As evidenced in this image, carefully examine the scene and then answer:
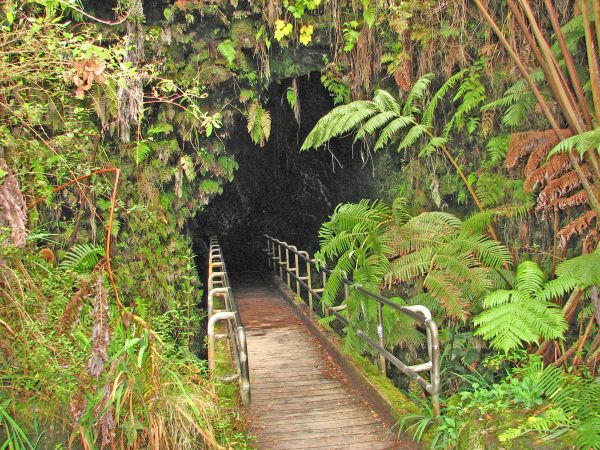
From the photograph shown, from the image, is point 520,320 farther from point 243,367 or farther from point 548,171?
point 243,367

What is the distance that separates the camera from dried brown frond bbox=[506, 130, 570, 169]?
194 inches

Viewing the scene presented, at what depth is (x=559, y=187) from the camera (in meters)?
4.78

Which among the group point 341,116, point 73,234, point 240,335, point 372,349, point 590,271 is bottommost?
point 372,349

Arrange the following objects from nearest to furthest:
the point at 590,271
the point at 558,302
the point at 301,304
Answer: the point at 590,271 → the point at 558,302 → the point at 301,304

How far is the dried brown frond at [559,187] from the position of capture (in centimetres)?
470

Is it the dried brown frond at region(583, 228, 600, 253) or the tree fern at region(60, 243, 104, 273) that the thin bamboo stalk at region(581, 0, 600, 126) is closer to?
the dried brown frond at region(583, 228, 600, 253)

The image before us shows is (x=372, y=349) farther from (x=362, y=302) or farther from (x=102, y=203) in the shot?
(x=102, y=203)

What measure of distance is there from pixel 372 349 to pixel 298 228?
834 cm

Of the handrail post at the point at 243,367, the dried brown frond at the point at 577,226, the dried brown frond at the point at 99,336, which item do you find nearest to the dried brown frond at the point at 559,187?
the dried brown frond at the point at 577,226

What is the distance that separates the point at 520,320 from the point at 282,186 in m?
11.4

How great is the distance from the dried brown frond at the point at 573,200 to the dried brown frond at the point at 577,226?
0.40 ft

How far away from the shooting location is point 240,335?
4316 millimetres

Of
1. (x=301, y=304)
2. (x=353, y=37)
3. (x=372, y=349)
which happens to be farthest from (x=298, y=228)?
(x=372, y=349)

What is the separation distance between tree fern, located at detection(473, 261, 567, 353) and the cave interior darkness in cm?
440
